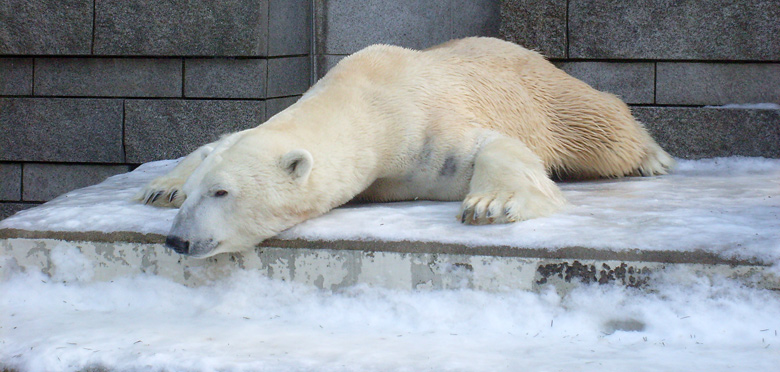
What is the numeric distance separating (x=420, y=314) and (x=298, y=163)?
0.74 metres

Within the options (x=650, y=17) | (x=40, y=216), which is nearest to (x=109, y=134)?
(x=40, y=216)

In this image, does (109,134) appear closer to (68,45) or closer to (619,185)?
(68,45)

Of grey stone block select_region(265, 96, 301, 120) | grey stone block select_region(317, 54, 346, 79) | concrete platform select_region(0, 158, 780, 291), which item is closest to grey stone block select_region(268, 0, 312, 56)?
grey stone block select_region(317, 54, 346, 79)

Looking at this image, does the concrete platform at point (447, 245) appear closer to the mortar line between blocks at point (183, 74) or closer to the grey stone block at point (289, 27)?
the mortar line between blocks at point (183, 74)

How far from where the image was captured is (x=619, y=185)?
4.03 m

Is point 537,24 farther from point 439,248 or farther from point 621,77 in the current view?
point 439,248

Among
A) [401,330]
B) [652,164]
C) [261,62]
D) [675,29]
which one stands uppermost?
[675,29]

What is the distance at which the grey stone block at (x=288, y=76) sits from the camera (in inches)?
224

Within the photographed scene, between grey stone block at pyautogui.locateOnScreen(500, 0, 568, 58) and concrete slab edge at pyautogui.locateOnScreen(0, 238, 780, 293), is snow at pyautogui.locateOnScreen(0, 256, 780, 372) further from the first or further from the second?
grey stone block at pyautogui.locateOnScreen(500, 0, 568, 58)

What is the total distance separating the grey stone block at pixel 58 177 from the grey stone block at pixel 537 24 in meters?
3.02

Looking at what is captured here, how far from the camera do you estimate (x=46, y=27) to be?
5.67 m

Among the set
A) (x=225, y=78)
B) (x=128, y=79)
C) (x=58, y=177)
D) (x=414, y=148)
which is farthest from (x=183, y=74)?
(x=414, y=148)

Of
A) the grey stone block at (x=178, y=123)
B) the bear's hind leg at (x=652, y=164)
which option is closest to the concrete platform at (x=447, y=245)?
the bear's hind leg at (x=652, y=164)

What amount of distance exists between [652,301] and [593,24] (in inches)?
122
